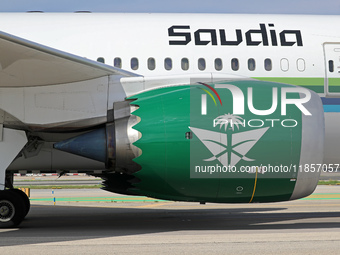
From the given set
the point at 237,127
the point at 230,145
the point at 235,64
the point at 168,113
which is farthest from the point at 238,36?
the point at 230,145

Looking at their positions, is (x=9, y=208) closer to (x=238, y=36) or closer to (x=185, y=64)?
(x=185, y=64)

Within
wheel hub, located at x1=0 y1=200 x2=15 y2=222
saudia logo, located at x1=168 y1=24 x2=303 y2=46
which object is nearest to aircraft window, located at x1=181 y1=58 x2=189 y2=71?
saudia logo, located at x1=168 y1=24 x2=303 y2=46

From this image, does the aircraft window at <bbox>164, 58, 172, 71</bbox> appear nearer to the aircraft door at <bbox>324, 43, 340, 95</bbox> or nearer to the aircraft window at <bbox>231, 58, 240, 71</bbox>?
the aircraft window at <bbox>231, 58, 240, 71</bbox>

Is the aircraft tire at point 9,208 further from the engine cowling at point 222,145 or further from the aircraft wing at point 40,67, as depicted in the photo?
the aircraft wing at point 40,67

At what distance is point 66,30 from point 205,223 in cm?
533

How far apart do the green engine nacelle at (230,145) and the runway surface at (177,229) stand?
0.88 meters

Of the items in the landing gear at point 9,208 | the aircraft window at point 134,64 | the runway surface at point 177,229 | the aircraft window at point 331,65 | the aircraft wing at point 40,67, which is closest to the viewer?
the runway surface at point 177,229

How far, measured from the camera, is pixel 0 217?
11219mm

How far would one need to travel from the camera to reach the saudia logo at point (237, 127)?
9781 mm

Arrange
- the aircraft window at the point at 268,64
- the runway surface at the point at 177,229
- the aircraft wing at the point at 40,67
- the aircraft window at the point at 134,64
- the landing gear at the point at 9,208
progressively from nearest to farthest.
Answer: the runway surface at the point at 177,229
the aircraft wing at the point at 40,67
the landing gear at the point at 9,208
the aircraft window at the point at 134,64
the aircraft window at the point at 268,64

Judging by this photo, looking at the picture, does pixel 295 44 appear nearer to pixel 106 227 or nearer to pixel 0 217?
pixel 106 227

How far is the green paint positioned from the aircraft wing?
1.34 meters

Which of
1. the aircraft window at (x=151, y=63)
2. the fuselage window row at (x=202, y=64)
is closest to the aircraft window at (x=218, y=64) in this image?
the fuselage window row at (x=202, y=64)

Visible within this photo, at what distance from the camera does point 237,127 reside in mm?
9852
